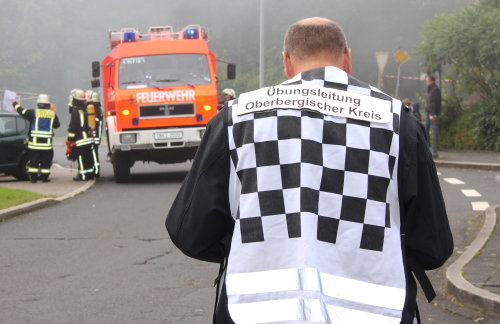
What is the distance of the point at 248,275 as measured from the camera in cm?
260

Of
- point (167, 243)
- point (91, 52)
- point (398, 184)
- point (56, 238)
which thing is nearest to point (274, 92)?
point (398, 184)

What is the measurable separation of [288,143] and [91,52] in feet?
253

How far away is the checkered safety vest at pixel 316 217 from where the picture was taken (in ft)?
8.32

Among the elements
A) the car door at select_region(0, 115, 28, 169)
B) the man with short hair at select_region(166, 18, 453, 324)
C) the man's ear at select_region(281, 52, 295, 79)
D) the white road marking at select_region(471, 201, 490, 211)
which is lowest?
the car door at select_region(0, 115, 28, 169)

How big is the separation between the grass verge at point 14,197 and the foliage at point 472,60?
1269cm

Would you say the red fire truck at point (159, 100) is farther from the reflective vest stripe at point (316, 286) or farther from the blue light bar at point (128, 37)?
the reflective vest stripe at point (316, 286)

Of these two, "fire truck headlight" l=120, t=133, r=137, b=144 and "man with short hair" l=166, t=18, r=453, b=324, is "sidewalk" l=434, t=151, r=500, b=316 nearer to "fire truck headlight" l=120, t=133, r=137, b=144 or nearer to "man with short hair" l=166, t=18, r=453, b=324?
"man with short hair" l=166, t=18, r=453, b=324

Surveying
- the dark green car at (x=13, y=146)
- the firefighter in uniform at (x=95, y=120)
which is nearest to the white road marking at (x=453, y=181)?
the firefighter in uniform at (x=95, y=120)

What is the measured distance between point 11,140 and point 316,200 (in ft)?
63.6

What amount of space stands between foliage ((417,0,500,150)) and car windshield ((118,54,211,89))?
7.87 metres


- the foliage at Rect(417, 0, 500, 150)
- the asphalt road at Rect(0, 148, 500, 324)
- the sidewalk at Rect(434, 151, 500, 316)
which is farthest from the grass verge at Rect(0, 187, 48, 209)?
the foliage at Rect(417, 0, 500, 150)

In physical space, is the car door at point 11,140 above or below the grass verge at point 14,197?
below

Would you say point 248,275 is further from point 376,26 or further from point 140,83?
point 376,26

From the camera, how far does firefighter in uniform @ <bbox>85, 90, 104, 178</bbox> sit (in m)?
21.5
